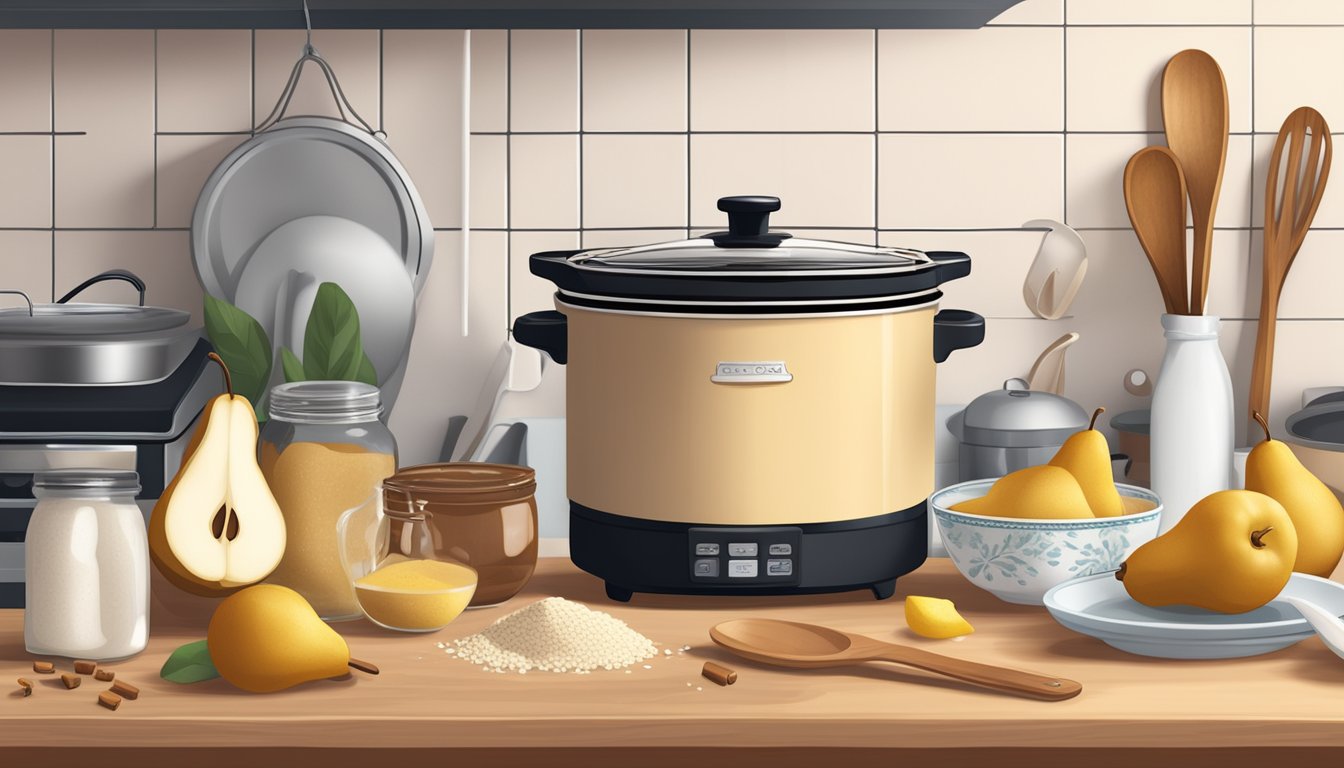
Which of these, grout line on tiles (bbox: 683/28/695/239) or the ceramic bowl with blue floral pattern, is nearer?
the ceramic bowl with blue floral pattern

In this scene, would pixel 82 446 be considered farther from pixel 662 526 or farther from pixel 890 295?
pixel 890 295

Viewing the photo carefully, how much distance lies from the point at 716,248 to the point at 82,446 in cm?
→ 59

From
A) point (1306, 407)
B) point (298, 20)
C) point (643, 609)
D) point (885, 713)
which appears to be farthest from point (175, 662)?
point (1306, 407)

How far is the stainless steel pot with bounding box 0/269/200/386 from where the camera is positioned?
120 centimetres

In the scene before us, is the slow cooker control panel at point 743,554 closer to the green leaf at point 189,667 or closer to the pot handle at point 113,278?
the green leaf at point 189,667

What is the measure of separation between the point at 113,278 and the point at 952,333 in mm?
940

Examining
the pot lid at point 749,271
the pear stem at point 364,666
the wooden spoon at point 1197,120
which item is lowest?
the pear stem at point 364,666

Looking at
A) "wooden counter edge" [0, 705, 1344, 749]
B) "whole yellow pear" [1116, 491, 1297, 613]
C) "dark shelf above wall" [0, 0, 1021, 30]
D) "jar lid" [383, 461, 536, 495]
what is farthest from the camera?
"dark shelf above wall" [0, 0, 1021, 30]

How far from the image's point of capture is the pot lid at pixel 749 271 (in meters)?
0.97

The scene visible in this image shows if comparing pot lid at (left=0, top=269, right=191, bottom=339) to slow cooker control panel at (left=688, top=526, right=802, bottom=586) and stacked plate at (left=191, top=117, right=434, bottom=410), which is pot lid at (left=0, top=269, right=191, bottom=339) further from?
slow cooker control panel at (left=688, top=526, right=802, bottom=586)

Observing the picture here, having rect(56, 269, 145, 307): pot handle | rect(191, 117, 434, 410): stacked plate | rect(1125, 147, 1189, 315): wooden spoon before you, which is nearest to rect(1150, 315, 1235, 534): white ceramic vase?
rect(1125, 147, 1189, 315): wooden spoon

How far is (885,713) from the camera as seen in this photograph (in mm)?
817

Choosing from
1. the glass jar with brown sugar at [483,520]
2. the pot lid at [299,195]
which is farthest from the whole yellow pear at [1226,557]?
the pot lid at [299,195]

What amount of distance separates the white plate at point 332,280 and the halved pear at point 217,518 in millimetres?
460
